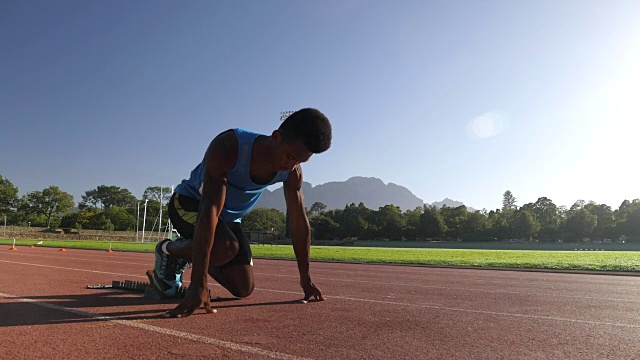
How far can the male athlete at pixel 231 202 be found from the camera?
326 cm

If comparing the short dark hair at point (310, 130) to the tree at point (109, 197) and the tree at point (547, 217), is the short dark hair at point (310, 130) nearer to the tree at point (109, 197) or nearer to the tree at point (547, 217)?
the tree at point (547, 217)

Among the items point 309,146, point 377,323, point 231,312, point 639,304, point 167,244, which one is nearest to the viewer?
point 309,146

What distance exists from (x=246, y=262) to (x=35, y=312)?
177 cm

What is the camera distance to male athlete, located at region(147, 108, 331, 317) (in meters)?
3.26

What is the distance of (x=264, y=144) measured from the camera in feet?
11.6

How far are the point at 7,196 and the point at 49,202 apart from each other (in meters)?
7.11

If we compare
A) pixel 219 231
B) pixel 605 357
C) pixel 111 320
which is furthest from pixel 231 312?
pixel 605 357

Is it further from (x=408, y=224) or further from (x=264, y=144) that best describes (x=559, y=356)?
(x=408, y=224)

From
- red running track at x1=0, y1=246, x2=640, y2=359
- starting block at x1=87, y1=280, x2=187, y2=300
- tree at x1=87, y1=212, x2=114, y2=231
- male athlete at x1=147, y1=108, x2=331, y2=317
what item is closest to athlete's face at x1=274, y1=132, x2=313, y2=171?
male athlete at x1=147, y1=108, x2=331, y2=317

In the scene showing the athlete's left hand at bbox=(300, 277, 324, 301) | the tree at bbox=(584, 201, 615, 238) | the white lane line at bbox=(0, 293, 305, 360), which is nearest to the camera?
the white lane line at bbox=(0, 293, 305, 360)

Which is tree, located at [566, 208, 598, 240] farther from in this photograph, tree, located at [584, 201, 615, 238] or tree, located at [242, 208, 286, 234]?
tree, located at [242, 208, 286, 234]

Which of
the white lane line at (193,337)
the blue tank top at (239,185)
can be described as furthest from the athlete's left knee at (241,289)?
the white lane line at (193,337)

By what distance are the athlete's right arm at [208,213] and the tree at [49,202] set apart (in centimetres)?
9811

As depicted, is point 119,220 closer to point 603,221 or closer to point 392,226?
point 392,226
